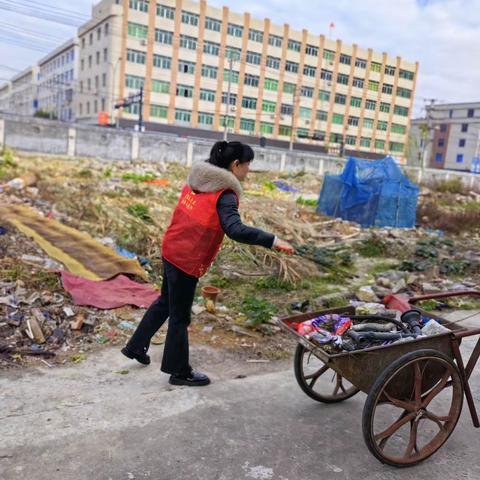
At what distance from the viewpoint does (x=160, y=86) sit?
51.8 metres

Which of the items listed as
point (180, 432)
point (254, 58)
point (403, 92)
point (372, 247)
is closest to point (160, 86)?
point (254, 58)

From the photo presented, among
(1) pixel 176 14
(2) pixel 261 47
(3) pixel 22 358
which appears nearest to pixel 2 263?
(3) pixel 22 358

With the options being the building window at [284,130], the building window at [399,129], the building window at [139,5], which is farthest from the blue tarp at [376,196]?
the building window at [399,129]

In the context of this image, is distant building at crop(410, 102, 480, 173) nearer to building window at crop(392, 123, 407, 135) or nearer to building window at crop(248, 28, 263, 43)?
building window at crop(392, 123, 407, 135)

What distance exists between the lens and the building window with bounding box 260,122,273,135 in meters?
57.3

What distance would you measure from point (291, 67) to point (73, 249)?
183 feet

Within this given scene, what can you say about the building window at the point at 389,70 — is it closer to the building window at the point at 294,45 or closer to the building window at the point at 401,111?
the building window at the point at 401,111

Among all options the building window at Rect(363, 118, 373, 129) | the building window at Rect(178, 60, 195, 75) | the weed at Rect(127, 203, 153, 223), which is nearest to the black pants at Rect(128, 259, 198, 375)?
the weed at Rect(127, 203, 153, 223)

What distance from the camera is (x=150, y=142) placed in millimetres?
33594

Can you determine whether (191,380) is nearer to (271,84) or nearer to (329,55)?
(271,84)

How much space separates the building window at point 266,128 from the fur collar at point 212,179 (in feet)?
181

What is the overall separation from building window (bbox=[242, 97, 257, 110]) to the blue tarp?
42341 millimetres

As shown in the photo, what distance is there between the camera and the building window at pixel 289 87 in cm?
5794

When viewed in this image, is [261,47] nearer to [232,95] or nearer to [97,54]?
[232,95]
